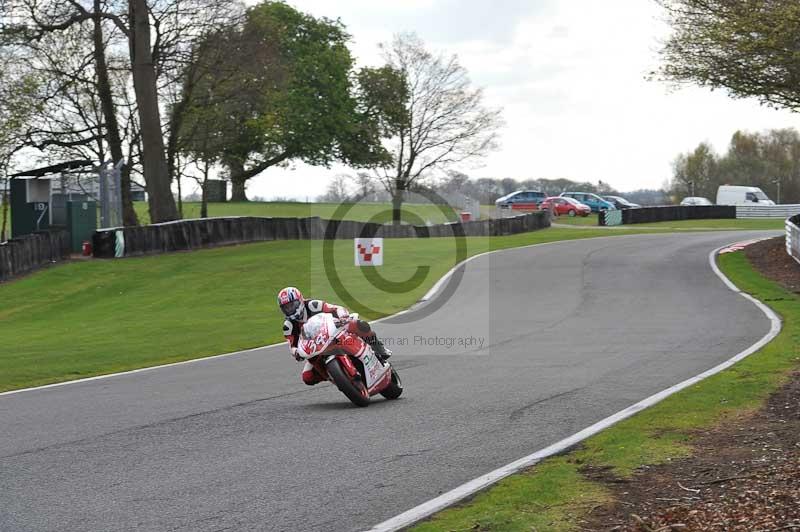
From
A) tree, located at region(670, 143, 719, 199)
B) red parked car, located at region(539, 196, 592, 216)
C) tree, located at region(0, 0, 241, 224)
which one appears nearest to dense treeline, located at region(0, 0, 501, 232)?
tree, located at region(0, 0, 241, 224)

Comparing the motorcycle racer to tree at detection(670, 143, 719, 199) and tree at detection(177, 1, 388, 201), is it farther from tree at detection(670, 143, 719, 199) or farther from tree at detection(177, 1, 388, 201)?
tree at detection(670, 143, 719, 199)

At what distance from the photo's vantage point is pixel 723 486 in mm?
6570

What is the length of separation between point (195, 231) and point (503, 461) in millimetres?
30884

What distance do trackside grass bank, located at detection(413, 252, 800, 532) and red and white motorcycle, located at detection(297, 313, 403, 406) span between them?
292 cm

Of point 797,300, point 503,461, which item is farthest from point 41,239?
point 503,461

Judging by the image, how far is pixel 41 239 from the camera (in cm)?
3338

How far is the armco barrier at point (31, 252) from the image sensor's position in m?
30.1

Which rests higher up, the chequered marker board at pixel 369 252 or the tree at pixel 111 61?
the tree at pixel 111 61

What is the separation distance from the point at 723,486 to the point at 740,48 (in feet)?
76.0

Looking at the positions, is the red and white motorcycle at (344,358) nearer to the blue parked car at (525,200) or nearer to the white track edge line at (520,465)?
the white track edge line at (520,465)

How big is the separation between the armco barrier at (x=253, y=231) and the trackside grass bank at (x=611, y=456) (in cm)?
2637

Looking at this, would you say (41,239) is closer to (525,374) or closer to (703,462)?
(525,374)

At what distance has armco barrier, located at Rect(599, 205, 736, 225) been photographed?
5584 centimetres

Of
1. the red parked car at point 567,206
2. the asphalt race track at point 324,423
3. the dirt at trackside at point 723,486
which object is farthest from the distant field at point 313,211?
the dirt at trackside at point 723,486
